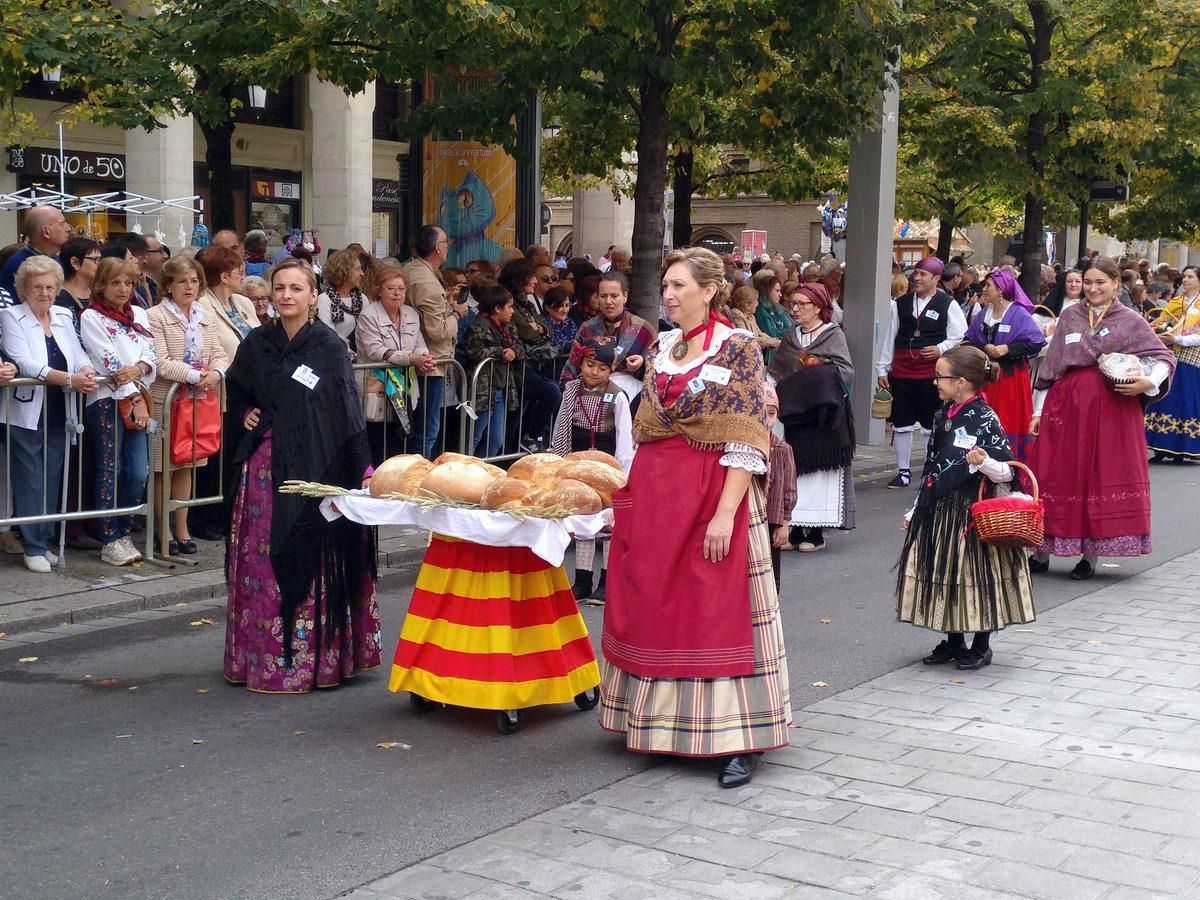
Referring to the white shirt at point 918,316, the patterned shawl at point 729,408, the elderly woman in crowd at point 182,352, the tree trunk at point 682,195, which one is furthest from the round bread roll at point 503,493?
the tree trunk at point 682,195

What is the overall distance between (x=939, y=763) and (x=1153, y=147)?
17623 millimetres

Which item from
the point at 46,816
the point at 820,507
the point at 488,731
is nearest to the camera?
the point at 46,816

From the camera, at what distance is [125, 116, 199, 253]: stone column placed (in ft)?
75.5

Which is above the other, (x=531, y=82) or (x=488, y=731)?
(x=531, y=82)

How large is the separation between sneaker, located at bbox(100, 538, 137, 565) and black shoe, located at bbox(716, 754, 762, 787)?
201 inches

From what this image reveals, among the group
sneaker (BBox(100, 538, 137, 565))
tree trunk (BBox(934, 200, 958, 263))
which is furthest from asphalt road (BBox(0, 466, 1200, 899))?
tree trunk (BBox(934, 200, 958, 263))

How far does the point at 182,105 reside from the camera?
562 inches

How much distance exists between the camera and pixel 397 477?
631 cm

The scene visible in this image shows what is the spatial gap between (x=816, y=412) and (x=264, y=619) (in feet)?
17.1

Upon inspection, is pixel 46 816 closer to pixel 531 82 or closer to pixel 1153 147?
pixel 531 82

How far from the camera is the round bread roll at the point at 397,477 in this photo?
628cm

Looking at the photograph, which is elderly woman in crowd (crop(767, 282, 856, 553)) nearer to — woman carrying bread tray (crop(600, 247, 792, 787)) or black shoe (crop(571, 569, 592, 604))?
black shoe (crop(571, 569, 592, 604))

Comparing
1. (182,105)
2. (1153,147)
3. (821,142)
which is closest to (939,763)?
(821,142)

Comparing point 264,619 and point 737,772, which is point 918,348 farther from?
point 737,772
